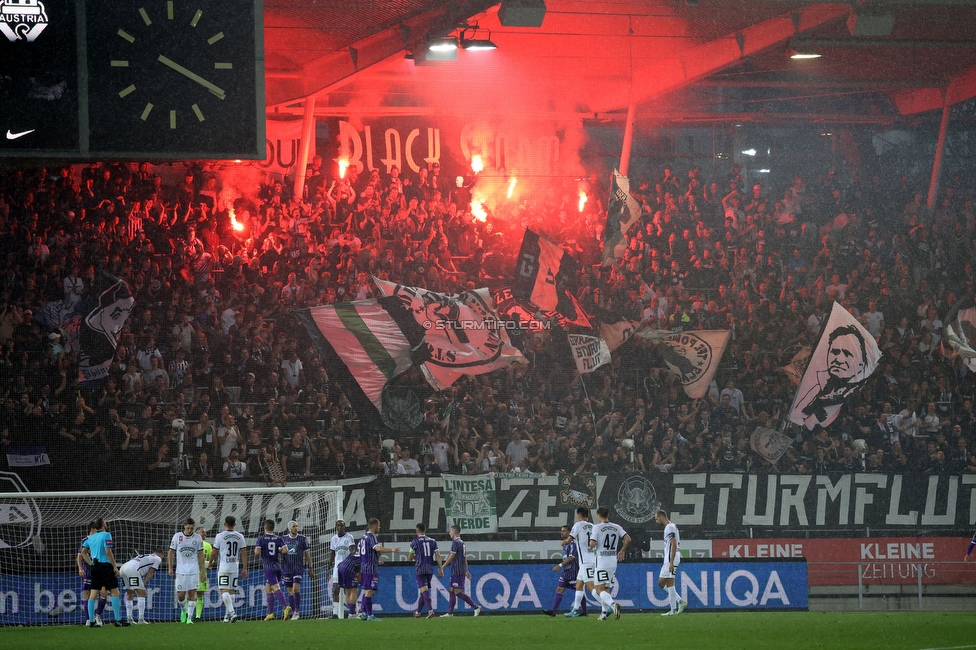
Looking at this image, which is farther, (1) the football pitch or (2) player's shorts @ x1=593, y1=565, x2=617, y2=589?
(2) player's shorts @ x1=593, y1=565, x2=617, y2=589

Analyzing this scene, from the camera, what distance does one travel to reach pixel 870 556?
72.7ft

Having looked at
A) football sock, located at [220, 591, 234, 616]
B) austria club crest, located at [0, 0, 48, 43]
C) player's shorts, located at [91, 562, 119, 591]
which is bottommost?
football sock, located at [220, 591, 234, 616]

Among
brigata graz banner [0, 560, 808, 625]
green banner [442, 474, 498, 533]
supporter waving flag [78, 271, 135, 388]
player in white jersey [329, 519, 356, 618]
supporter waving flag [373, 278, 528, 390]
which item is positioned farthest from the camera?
supporter waving flag [373, 278, 528, 390]

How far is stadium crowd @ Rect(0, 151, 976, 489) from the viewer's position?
22797 mm

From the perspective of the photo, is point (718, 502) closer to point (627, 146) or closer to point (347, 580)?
point (347, 580)

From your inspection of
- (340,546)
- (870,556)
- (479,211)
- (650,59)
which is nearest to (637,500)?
(870,556)

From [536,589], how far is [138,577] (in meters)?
6.33

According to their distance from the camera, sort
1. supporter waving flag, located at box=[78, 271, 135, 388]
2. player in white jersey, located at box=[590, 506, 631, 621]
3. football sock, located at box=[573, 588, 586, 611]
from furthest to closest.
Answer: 1. supporter waving flag, located at box=[78, 271, 135, 388]
2. football sock, located at box=[573, 588, 586, 611]
3. player in white jersey, located at box=[590, 506, 631, 621]

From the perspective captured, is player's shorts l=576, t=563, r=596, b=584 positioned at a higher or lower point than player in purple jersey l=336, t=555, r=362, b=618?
higher

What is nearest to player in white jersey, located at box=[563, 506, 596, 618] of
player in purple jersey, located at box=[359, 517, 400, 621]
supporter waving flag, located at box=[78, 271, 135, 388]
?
player in purple jersey, located at box=[359, 517, 400, 621]

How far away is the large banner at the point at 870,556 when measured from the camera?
21.8 metres

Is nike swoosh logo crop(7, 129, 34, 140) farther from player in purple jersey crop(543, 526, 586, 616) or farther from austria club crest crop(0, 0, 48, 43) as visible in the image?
player in purple jersey crop(543, 526, 586, 616)

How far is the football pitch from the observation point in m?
13.0

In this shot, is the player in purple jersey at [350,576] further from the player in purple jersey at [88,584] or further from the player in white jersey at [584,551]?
the player in purple jersey at [88,584]
